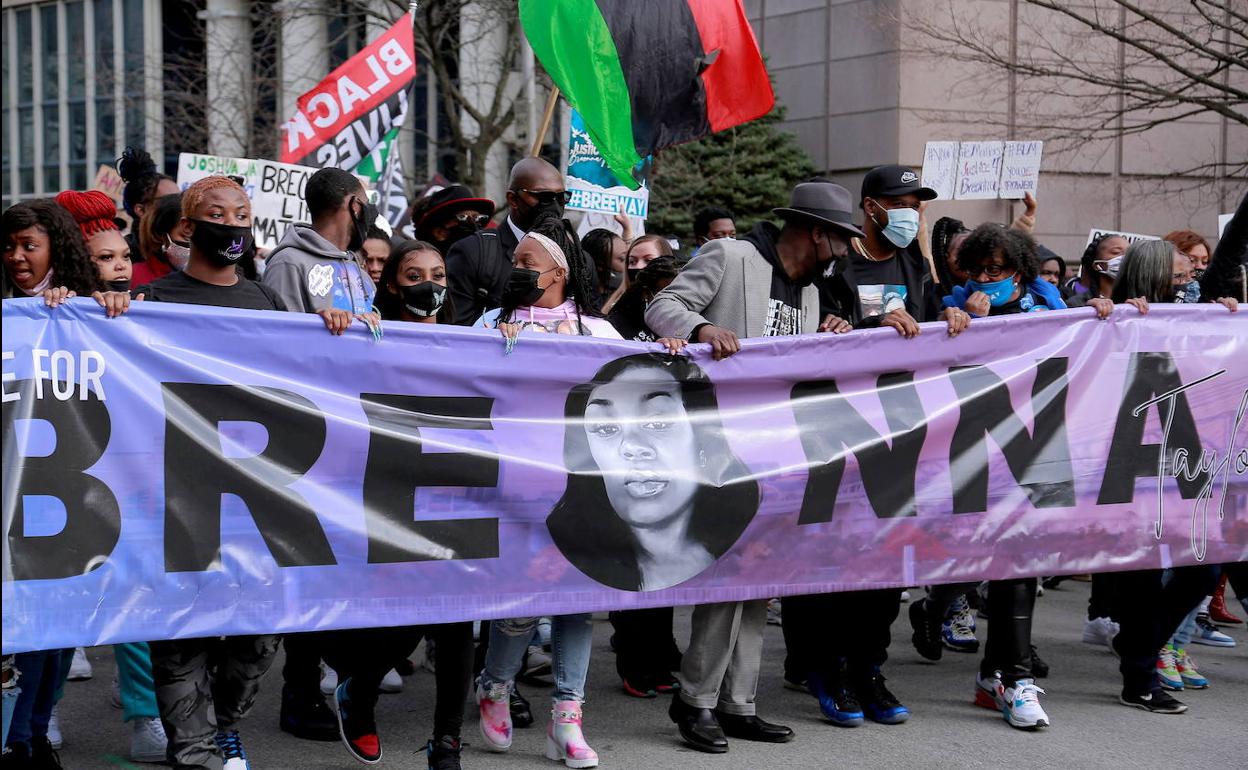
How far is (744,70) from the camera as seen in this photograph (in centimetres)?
726

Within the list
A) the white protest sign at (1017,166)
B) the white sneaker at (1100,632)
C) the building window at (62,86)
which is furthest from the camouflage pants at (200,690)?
the building window at (62,86)

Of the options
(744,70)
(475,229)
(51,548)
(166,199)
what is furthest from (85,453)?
(744,70)

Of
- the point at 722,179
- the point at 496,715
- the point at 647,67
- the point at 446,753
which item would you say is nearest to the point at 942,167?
the point at 647,67

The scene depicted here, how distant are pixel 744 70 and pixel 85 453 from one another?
410 centimetres

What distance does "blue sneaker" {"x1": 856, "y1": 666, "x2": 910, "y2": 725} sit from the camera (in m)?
5.72

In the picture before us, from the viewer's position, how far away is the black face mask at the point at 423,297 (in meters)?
5.25

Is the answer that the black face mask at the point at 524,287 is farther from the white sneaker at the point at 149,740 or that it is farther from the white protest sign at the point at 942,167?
the white protest sign at the point at 942,167

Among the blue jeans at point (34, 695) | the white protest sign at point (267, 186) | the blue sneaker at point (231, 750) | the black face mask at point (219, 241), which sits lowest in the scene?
the blue sneaker at point (231, 750)

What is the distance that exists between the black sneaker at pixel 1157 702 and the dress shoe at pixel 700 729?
186cm

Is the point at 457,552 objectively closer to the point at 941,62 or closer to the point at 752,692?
the point at 752,692

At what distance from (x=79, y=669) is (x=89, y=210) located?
7.20 ft

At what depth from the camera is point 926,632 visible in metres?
6.75

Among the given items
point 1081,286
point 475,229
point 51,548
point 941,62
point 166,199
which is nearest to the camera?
point 51,548

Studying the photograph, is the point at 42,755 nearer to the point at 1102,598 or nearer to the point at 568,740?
the point at 568,740
